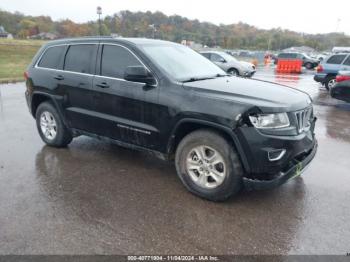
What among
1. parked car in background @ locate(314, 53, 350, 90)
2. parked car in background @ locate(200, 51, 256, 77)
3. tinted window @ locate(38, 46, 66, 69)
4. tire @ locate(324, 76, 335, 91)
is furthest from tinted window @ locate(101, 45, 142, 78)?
parked car in background @ locate(200, 51, 256, 77)

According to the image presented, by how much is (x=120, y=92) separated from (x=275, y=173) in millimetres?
2247

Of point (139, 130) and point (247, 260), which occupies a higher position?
point (139, 130)

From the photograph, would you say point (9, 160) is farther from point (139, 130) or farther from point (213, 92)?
point (213, 92)

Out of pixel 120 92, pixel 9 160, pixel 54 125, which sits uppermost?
pixel 120 92

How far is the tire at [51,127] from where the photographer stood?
212 inches

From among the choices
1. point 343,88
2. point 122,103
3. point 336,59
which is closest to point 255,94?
point 122,103

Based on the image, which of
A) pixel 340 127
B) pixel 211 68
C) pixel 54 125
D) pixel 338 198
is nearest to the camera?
pixel 338 198

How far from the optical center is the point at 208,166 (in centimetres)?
376

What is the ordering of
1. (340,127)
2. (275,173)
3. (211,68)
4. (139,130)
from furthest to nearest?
(340,127) < (211,68) < (139,130) < (275,173)

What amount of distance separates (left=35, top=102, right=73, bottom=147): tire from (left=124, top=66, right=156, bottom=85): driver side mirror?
6.22ft

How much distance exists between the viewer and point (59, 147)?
18.4 feet

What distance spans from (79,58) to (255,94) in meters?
2.85

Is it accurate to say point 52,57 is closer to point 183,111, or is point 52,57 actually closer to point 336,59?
point 183,111

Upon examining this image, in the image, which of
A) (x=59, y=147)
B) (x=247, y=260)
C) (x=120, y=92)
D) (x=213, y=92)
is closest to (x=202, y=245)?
(x=247, y=260)
